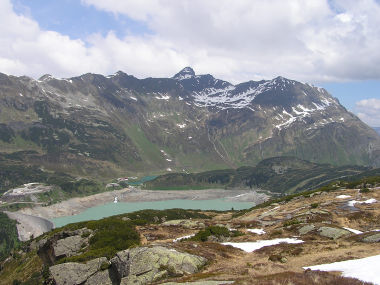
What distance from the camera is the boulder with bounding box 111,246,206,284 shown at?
76.0 feet

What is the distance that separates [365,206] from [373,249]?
28723 millimetres

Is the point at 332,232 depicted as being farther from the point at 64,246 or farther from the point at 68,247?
the point at 64,246

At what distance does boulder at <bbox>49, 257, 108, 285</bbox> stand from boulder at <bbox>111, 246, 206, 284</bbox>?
2.35 m

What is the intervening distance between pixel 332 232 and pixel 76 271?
27.4 metres

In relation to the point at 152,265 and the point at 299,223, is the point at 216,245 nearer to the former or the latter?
the point at 152,265

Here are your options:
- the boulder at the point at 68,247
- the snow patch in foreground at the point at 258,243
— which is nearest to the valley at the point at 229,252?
the snow patch in foreground at the point at 258,243

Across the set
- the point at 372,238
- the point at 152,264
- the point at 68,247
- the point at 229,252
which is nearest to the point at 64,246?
the point at 68,247

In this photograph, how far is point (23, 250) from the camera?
285ft

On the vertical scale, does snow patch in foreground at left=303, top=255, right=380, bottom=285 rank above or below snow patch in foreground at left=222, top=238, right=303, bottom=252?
above

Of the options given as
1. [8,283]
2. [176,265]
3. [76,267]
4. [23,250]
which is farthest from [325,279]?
[23,250]

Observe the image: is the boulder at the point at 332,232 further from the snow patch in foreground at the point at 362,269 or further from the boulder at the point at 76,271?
the boulder at the point at 76,271

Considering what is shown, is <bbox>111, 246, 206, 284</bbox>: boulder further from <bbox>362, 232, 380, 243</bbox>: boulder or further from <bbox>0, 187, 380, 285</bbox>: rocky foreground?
<bbox>362, 232, 380, 243</bbox>: boulder

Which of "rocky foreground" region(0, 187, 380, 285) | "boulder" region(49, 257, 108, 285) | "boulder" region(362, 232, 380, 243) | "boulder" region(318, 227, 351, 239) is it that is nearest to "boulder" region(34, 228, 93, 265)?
"rocky foreground" region(0, 187, 380, 285)

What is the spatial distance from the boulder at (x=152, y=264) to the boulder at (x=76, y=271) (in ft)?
7.71
